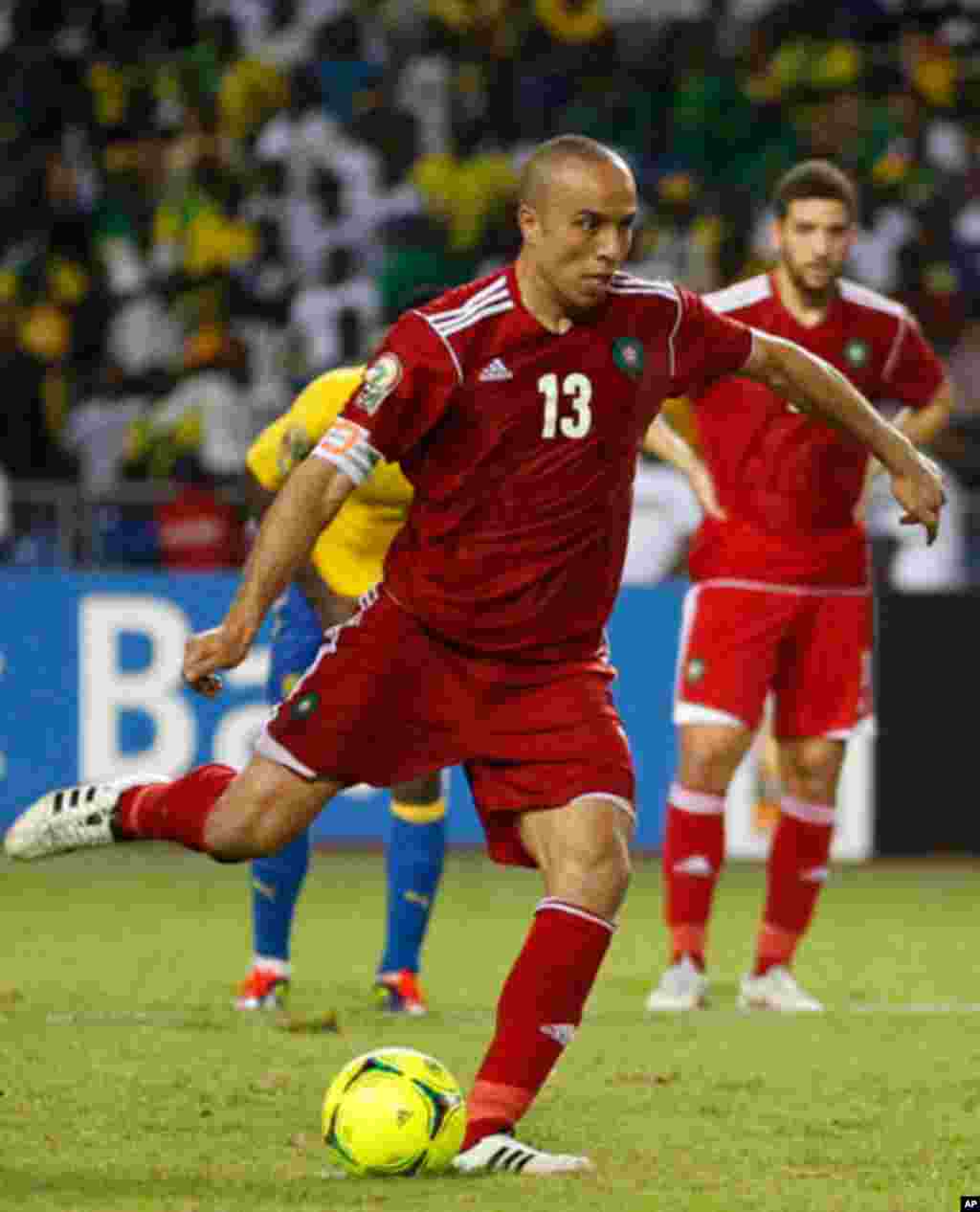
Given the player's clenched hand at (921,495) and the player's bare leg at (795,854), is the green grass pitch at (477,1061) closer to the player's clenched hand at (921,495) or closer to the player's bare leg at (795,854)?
the player's bare leg at (795,854)

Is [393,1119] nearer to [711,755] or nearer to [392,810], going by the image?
[392,810]

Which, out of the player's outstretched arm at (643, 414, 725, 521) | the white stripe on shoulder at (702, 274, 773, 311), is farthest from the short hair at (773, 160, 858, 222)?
the player's outstretched arm at (643, 414, 725, 521)

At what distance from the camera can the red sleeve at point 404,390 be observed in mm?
5516

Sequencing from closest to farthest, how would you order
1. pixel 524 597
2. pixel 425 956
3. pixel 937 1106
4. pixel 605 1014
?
pixel 524 597, pixel 937 1106, pixel 605 1014, pixel 425 956

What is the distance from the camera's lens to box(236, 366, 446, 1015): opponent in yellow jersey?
8164mm

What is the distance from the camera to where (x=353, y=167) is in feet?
58.1

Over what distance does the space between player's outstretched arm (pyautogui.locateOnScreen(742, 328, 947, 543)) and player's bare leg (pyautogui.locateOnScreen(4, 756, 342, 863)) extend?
1.30m

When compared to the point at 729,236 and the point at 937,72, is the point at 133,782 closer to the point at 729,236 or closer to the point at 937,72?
the point at 729,236

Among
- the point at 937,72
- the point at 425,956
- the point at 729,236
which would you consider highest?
the point at 937,72

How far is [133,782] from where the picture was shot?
6090 mm

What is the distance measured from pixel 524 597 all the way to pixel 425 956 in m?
4.23

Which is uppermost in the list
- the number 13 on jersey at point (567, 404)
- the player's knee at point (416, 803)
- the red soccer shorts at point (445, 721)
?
the number 13 on jersey at point (567, 404)

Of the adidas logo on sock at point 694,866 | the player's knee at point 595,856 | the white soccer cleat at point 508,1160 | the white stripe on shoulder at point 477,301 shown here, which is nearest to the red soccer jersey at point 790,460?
the adidas logo on sock at point 694,866

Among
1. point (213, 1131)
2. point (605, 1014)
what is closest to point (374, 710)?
point (213, 1131)
